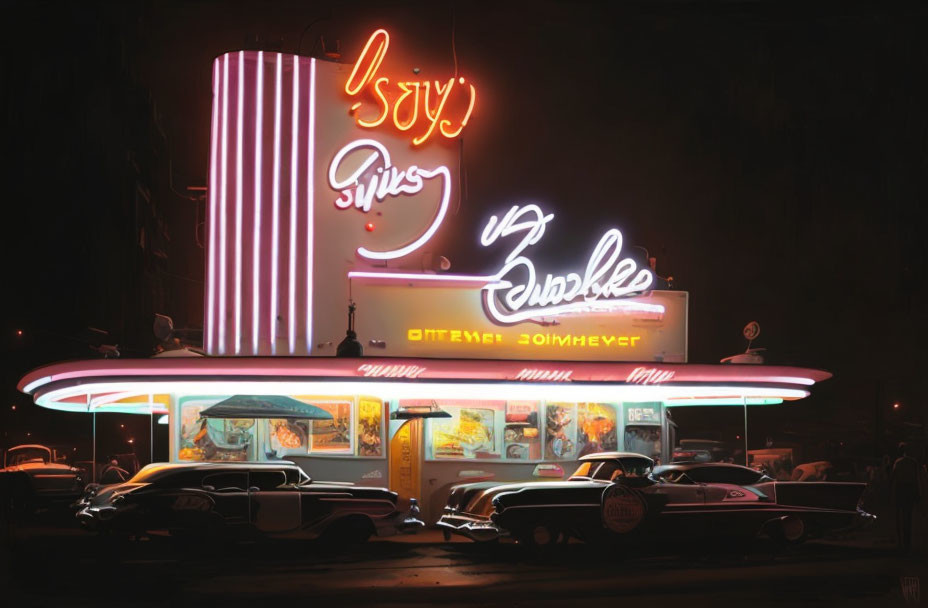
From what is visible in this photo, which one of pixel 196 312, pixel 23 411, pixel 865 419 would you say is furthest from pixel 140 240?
pixel 865 419

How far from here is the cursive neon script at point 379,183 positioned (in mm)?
22562

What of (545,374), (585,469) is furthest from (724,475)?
(545,374)

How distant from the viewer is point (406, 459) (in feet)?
71.8

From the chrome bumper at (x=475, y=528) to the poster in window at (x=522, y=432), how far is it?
5663mm

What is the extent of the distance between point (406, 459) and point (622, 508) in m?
7.04

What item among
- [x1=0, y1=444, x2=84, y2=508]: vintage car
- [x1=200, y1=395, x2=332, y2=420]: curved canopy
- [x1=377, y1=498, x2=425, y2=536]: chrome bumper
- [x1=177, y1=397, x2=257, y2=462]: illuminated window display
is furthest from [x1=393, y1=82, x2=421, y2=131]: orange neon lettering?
[x1=0, y1=444, x2=84, y2=508]: vintage car

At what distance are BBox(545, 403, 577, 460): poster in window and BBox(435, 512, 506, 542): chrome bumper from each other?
6126mm

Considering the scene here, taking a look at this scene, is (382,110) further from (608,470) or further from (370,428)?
(608,470)

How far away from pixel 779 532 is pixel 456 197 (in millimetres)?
10651

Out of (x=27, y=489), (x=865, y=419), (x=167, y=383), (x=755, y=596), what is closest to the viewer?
(x=755, y=596)

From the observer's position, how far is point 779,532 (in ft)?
54.9

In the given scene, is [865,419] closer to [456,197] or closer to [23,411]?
[456,197]

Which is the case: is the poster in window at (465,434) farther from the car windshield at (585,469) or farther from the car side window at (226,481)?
the car side window at (226,481)

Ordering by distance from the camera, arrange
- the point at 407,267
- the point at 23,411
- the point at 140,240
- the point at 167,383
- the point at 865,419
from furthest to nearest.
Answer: the point at 23,411, the point at 865,419, the point at 140,240, the point at 407,267, the point at 167,383
